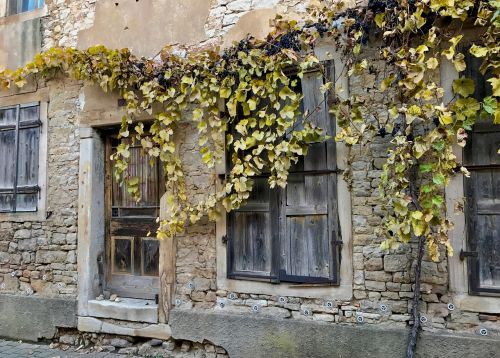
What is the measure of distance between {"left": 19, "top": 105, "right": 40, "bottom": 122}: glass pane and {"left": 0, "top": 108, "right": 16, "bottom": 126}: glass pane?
119 millimetres

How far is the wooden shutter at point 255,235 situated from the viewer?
4.01 meters

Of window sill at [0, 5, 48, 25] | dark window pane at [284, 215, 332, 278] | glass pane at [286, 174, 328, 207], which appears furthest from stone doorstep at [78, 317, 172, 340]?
window sill at [0, 5, 48, 25]

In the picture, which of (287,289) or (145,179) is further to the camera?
(145,179)

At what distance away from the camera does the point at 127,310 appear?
4469mm

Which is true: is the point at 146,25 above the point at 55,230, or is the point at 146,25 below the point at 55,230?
above

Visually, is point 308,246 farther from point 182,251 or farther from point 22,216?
point 22,216

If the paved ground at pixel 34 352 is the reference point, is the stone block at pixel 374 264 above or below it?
above

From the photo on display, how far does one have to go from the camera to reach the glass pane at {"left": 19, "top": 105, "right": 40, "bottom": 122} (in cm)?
519

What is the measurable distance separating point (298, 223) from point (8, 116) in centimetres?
396

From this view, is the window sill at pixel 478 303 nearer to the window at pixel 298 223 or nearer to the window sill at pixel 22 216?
the window at pixel 298 223

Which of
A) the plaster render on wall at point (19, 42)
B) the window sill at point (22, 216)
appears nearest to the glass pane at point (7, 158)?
the window sill at point (22, 216)

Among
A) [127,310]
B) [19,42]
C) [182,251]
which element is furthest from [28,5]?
[127,310]

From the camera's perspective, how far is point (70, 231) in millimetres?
4879

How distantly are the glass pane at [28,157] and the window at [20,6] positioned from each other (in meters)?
1.63
